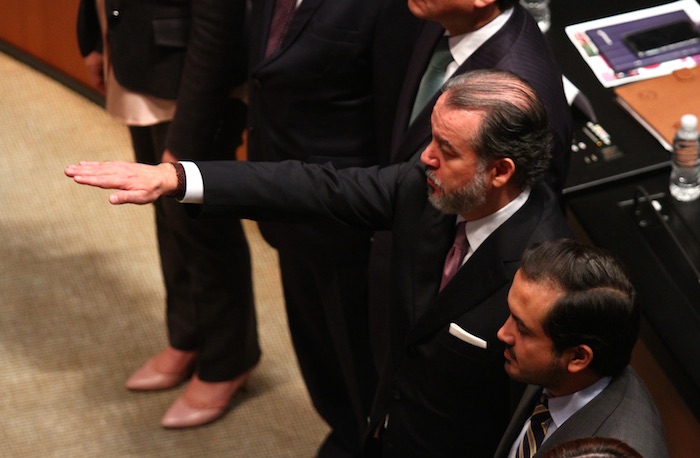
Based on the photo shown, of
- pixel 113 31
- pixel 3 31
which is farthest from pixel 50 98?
pixel 113 31

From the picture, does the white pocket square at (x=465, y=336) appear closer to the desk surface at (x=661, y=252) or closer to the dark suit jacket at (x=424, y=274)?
the dark suit jacket at (x=424, y=274)

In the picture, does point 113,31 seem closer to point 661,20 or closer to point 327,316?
point 327,316

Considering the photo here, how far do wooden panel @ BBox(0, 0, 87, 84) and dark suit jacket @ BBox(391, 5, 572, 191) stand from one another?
2.41m

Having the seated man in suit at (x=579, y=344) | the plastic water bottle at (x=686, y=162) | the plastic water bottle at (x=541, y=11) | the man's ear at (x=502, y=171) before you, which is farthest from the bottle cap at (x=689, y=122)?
the seated man in suit at (x=579, y=344)


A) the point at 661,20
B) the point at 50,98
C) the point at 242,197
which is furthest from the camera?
the point at 50,98

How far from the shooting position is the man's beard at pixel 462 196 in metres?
2.00

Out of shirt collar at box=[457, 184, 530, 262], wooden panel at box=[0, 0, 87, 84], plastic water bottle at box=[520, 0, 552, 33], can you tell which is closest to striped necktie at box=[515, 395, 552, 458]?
shirt collar at box=[457, 184, 530, 262]

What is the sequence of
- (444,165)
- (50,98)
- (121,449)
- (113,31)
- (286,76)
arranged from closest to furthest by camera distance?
1. (444,165)
2. (286,76)
3. (113,31)
4. (121,449)
5. (50,98)

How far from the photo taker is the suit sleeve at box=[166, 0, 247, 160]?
2.67m

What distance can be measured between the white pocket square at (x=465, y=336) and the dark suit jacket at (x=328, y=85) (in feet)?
2.10

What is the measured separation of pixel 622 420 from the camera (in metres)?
1.76

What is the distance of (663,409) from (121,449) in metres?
1.51

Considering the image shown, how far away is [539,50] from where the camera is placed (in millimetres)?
2256

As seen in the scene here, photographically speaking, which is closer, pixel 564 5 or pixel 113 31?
pixel 113 31
